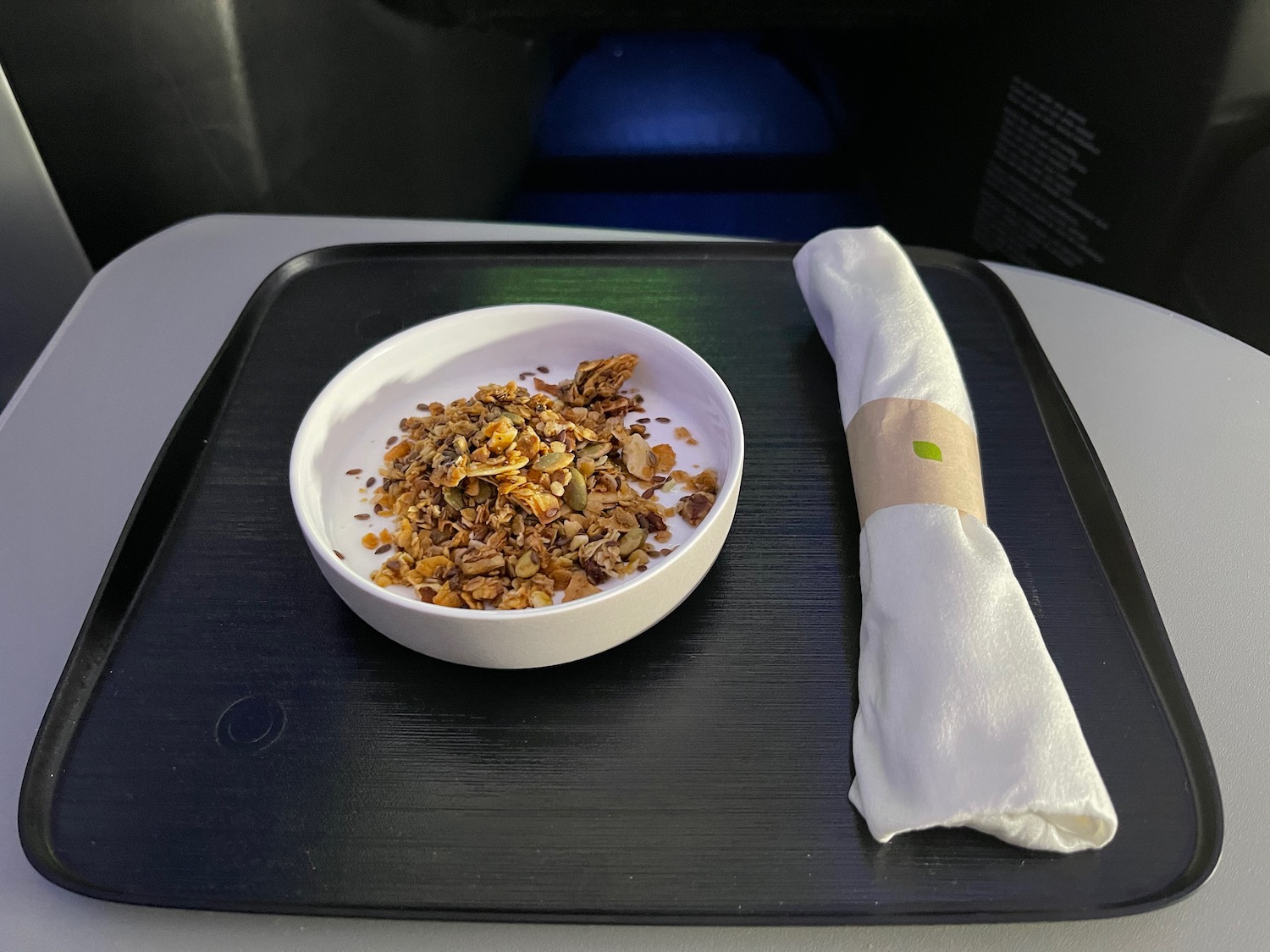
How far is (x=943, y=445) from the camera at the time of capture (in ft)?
2.03

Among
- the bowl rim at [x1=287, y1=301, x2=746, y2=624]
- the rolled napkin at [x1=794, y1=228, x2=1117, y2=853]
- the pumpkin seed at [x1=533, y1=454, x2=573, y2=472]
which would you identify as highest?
the bowl rim at [x1=287, y1=301, x2=746, y2=624]

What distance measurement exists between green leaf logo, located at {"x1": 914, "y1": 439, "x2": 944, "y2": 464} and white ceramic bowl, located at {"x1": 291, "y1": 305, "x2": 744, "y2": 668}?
115mm

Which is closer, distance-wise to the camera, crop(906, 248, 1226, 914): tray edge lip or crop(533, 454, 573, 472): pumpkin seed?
crop(906, 248, 1226, 914): tray edge lip

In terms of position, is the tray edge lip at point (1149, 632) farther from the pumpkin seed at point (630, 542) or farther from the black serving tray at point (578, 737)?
the pumpkin seed at point (630, 542)

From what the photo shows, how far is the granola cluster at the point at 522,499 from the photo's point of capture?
1.84 feet

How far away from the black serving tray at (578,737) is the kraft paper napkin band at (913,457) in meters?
0.03

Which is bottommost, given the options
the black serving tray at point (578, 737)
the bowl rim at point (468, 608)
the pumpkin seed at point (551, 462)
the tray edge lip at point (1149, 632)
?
the tray edge lip at point (1149, 632)

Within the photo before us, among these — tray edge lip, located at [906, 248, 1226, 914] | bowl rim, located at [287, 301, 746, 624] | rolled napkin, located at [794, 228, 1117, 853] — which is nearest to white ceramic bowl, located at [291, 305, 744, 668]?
bowl rim, located at [287, 301, 746, 624]

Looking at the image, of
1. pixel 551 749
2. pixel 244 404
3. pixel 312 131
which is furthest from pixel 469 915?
pixel 312 131

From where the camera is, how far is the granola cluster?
1.84 feet

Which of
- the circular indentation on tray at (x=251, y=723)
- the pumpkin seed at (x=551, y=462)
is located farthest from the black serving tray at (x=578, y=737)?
the pumpkin seed at (x=551, y=462)

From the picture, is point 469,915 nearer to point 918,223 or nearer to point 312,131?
point 312,131

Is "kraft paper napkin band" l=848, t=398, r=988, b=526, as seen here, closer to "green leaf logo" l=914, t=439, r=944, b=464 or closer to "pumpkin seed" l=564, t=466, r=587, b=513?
"green leaf logo" l=914, t=439, r=944, b=464

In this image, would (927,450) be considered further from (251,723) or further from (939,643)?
(251,723)
